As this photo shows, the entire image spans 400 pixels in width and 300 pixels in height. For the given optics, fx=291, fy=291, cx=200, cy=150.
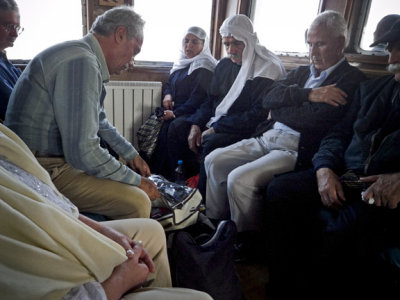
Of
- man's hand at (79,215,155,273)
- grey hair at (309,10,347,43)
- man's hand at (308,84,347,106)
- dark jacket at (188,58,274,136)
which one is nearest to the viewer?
man's hand at (79,215,155,273)

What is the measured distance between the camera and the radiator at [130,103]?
10.1ft

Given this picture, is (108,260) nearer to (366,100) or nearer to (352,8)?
(366,100)

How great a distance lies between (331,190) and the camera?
1.30m

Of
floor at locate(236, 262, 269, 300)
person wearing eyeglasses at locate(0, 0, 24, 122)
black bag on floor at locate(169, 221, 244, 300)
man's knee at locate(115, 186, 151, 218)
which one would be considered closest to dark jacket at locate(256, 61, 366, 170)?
floor at locate(236, 262, 269, 300)

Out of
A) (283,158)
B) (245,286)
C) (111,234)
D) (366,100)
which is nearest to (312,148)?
(283,158)

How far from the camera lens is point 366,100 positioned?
1.47 m

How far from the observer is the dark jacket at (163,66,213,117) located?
111 inches

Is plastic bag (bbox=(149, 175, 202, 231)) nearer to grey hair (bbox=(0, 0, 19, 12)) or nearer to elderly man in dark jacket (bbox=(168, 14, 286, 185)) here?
elderly man in dark jacket (bbox=(168, 14, 286, 185))

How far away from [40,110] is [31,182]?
53cm

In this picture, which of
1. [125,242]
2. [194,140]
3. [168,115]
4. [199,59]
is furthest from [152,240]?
[199,59]

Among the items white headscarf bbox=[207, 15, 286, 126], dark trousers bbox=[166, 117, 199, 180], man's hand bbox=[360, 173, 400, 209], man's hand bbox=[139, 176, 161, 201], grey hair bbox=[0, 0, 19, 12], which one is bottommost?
dark trousers bbox=[166, 117, 199, 180]

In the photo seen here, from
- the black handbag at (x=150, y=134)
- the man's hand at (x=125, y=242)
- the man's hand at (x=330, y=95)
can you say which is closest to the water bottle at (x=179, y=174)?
the black handbag at (x=150, y=134)

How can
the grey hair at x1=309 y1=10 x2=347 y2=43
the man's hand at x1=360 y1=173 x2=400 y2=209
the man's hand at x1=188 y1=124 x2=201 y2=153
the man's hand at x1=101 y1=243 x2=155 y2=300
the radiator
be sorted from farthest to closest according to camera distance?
the radiator < the man's hand at x1=188 y1=124 x2=201 y2=153 < the grey hair at x1=309 y1=10 x2=347 y2=43 < the man's hand at x1=360 y1=173 x2=400 y2=209 < the man's hand at x1=101 y1=243 x2=155 y2=300

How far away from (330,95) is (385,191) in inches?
27.6
